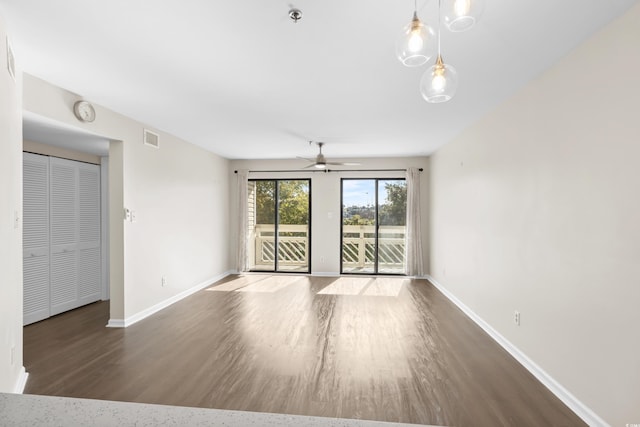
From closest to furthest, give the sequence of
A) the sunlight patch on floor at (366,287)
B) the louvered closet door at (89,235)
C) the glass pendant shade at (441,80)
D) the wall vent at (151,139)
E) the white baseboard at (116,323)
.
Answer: the glass pendant shade at (441,80) < the white baseboard at (116,323) < the wall vent at (151,139) < the louvered closet door at (89,235) < the sunlight patch on floor at (366,287)

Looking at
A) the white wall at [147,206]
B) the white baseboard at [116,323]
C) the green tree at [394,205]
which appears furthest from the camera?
the green tree at [394,205]

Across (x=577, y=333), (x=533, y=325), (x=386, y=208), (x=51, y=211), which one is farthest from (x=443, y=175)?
(x=51, y=211)

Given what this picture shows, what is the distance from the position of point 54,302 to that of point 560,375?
18.6ft

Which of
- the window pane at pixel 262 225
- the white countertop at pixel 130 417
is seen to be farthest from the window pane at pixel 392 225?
the white countertop at pixel 130 417

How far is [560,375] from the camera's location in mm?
2336

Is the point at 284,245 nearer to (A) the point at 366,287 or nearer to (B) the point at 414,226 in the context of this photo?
(A) the point at 366,287

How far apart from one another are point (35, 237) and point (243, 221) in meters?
3.49

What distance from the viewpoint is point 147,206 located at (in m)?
4.12

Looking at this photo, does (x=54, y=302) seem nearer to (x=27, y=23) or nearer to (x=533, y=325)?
(x=27, y=23)

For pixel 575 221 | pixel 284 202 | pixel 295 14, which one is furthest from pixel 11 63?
pixel 284 202

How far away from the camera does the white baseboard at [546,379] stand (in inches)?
79.8

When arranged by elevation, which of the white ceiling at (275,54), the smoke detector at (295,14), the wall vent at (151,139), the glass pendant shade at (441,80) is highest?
the white ceiling at (275,54)

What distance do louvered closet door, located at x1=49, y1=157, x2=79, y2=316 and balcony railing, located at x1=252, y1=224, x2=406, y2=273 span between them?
3439 millimetres

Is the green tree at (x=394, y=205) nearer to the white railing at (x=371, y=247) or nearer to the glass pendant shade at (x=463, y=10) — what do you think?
the white railing at (x=371, y=247)
